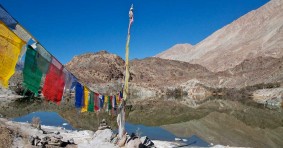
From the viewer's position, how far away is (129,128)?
2334cm

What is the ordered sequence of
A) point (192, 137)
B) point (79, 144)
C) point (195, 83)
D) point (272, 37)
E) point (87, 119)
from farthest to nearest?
point (272, 37)
point (195, 83)
point (87, 119)
point (192, 137)
point (79, 144)

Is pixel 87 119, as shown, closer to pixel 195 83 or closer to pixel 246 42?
pixel 195 83

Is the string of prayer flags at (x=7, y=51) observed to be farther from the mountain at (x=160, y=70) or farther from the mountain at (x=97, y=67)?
the mountain at (x=160, y=70)

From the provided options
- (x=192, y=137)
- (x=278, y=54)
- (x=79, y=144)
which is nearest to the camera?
(x=79, y=144)

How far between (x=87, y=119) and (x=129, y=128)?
4001 mm

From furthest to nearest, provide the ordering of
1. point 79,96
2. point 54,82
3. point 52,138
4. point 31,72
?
point 52,138
point 79,96
point 54,82
point 31,72

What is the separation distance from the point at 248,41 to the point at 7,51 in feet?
545

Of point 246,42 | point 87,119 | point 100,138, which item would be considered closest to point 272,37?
point 246,42

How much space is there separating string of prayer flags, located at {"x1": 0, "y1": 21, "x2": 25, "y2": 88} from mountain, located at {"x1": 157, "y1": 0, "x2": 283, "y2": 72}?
126711 mm

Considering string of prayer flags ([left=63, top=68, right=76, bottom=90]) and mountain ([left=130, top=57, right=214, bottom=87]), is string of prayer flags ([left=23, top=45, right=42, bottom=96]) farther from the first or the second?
mountain ([left=130, top=57, right=214, bottom=87])

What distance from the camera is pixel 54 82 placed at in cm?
709

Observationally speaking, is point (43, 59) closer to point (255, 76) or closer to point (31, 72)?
point (31, 72)

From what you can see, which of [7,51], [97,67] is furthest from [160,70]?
[7,51]

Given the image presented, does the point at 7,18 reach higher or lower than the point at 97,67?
lower
